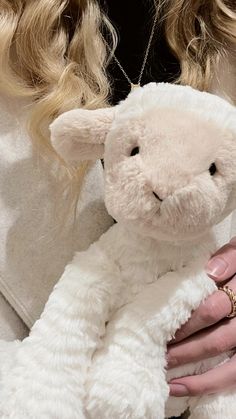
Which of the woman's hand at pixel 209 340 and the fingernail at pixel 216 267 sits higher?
the fingernail at pixel 216 267

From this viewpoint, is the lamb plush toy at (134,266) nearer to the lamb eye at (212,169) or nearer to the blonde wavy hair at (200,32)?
the lamb eye at (212,169)

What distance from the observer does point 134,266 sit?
2.33 feet

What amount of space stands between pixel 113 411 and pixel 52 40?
0.66 meters

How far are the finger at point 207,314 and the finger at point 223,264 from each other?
3 centimetres

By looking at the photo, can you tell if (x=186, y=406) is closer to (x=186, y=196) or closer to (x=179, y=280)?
(x=179, y=280)

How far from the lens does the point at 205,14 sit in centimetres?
108

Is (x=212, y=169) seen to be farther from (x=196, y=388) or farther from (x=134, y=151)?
(x=196, y=388)

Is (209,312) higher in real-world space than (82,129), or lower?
lower

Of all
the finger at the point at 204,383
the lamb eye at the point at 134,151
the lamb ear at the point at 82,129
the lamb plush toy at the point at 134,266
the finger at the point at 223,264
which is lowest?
the finger at the point at 204,383

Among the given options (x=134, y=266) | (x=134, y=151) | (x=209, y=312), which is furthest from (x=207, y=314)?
(x=134, y=151)

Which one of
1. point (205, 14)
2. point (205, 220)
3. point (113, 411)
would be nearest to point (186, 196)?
point (205, 220)

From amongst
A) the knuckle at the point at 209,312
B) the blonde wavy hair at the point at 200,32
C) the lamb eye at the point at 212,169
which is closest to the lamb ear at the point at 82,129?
the lamb eye at the point at 212,169

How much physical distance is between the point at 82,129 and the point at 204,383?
1.16ft

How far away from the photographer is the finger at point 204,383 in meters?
0.73
